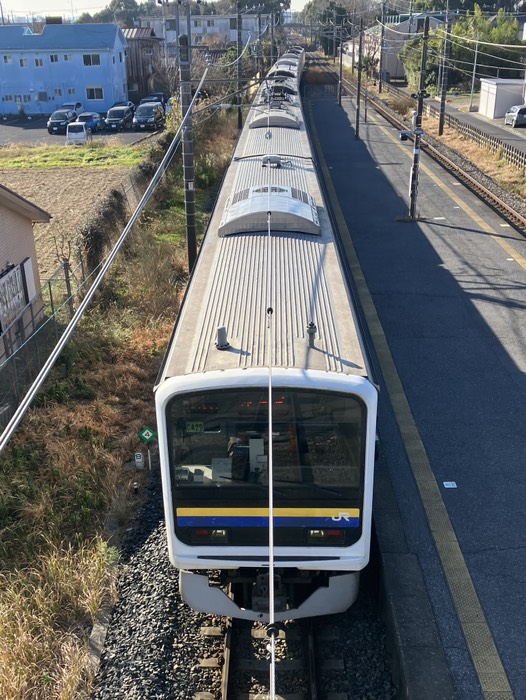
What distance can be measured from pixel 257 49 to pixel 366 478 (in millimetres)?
37428

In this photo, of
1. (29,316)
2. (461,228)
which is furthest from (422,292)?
(29,316)

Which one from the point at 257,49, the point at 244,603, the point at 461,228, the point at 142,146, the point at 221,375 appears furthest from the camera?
the point at 257,49

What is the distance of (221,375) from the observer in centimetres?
474

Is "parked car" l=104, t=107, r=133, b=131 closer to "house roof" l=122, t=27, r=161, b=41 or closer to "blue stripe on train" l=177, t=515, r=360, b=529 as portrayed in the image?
"house roof" l=122, t=27, r=161, b=41

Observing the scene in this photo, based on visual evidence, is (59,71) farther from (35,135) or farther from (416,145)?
(416,145)

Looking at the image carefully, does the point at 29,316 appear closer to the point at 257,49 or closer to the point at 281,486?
the point at 281,486

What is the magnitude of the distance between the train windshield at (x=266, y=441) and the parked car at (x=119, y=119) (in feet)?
113

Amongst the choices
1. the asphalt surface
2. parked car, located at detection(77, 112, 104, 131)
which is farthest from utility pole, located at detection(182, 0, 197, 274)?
parked car, located at detection(77, 112, 104, 131)

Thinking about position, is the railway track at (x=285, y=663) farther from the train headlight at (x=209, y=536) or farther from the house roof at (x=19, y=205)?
the house roof at (x=19, y=205)

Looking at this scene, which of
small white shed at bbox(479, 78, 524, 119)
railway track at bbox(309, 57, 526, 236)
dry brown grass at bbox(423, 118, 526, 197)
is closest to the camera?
railway track at bbox(309, 57, 526, 236)

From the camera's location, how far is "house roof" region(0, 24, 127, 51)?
4431 centimetres

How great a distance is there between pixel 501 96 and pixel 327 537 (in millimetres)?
31454

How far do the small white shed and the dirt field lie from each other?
17477 millimetres

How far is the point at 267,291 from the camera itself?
623 centimetres
